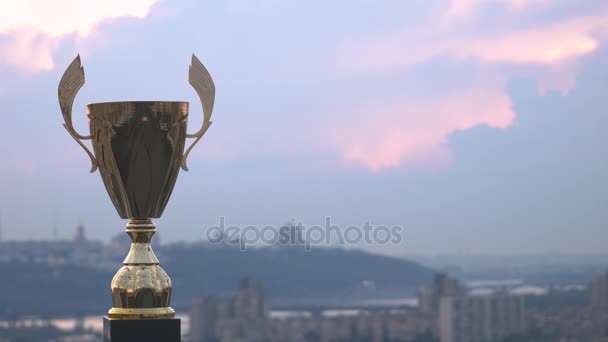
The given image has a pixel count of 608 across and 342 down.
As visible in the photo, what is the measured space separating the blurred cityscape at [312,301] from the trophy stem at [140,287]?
1322 inches

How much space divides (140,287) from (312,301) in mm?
46026

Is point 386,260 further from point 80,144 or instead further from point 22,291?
point 80,144

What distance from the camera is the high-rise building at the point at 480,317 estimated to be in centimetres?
5247

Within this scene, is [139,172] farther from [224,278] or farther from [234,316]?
[234,316]

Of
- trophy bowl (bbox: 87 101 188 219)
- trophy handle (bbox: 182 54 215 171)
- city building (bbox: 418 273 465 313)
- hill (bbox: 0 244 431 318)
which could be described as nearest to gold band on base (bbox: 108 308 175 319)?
trophy bowl (bbox: 87 101 188 219)

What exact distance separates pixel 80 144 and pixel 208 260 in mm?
43341

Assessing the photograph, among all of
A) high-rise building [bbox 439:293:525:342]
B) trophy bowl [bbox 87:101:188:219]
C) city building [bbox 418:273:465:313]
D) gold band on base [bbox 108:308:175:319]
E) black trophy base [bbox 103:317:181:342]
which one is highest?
trophy bowl [bbox 87:101:188:219]

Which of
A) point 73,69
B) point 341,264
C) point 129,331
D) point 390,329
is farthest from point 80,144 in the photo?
point 390,329

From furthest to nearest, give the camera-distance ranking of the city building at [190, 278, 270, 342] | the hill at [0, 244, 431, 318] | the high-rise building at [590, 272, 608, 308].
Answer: the high-rise building at [590, 272, 608, 308] → the city building at [190, 278, 270, 342] → the hill at [0, 244, 431, 318]

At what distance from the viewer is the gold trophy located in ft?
13.9

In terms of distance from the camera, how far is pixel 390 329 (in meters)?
52.2

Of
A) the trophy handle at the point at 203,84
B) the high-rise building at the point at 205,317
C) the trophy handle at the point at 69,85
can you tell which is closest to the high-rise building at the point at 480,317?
the high-rise building at the point at 205,317

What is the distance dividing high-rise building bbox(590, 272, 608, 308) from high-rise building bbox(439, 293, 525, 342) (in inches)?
141

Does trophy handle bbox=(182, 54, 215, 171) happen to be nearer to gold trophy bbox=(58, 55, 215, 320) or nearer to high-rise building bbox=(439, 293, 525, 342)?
gold trophy bbox=(58, 55, 215, 320)
